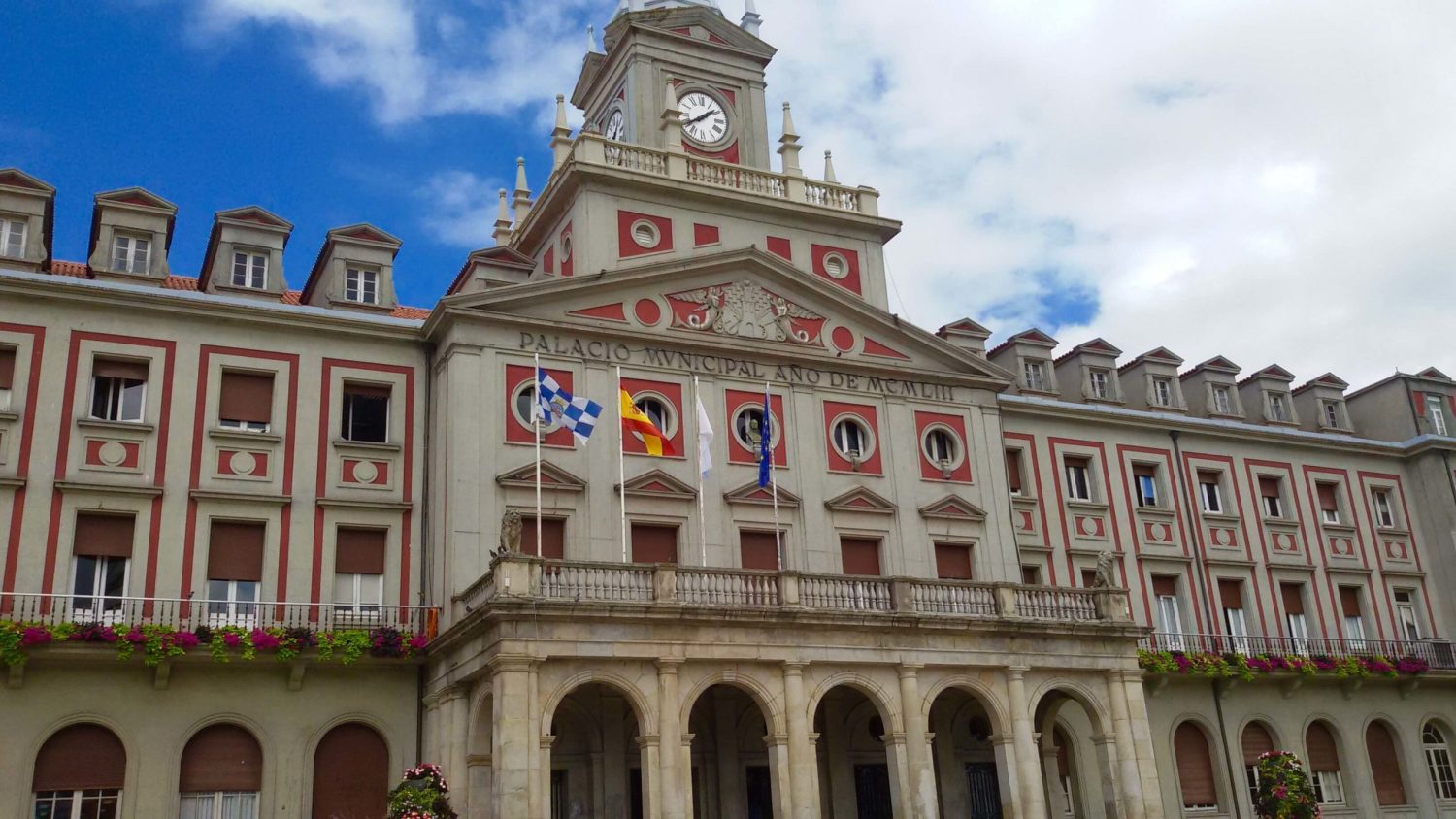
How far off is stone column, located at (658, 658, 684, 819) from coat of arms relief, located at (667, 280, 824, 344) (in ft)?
30.9

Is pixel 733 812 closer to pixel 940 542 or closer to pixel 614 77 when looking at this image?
pixel 940 542

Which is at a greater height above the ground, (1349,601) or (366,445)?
(366,445)

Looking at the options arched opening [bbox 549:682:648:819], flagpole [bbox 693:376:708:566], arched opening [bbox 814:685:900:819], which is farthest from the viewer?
arched opening [bbox 814:685:900:819]

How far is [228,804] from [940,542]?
1685cm

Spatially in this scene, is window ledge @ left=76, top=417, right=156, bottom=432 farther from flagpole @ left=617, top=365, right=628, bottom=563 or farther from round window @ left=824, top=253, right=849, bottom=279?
round window @ left=824, top=253, right=849, bottom=279

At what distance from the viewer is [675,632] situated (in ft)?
84.0

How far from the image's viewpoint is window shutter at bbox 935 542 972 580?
32.8 metres

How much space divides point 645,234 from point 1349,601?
24331mm

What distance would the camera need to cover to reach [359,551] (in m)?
28.8

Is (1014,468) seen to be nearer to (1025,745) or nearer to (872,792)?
(872,792)

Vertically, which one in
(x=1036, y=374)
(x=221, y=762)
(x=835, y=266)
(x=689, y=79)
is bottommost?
(x=221, y=762)

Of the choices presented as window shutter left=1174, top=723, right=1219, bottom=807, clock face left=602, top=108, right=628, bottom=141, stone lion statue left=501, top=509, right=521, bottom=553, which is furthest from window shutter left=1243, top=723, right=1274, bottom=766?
clock face left=602, top=108, right=628, bottom=141

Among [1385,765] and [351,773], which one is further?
[1385,765]

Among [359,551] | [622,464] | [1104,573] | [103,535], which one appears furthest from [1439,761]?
[103,535]
